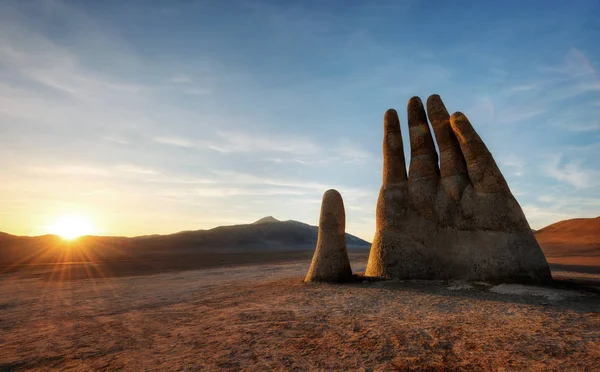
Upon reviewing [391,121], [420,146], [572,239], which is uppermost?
[391,121]

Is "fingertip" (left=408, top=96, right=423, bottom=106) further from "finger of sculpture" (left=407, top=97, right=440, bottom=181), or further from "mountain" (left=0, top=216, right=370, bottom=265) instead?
"mountain" (left=0, top=216, right=370, bottom=265)

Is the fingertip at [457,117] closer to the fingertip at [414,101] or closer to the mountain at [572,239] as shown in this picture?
the fingertip at [414,101]

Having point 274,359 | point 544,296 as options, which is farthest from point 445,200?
point 274,359

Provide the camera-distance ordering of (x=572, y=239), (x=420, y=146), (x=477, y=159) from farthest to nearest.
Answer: (x=572, y=239) < (x=420, y=146) < (x=477, y=159)

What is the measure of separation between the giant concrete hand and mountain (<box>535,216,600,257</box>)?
2082 centimetres

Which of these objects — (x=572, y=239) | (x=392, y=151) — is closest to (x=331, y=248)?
(x=392, y=151)

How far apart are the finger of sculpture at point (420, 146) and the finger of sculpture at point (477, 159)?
1.05 meters

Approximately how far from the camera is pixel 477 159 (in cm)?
1023

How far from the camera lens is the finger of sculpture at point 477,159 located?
386 inches

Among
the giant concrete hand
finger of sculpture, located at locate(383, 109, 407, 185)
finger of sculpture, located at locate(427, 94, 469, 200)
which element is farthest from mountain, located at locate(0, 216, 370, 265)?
finger of sculpture, located at locate(427, 94, 469, 200)

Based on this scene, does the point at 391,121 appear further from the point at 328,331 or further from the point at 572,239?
the point at 572,239

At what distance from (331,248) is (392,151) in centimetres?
408

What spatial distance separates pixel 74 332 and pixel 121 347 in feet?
6.40

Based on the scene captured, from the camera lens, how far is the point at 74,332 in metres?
6.60
